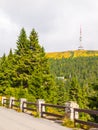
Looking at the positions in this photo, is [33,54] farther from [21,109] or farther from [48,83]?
[21,109]

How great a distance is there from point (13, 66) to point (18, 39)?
5.41 m

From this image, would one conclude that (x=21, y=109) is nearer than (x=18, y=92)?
Yes

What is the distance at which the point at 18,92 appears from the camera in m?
42.4

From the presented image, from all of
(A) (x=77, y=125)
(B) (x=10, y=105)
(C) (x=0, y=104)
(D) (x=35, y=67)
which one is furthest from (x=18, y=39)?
(A) (x=77, y=125)

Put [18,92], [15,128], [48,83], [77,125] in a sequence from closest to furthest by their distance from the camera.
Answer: [15,128]
[77,125]
[18,92]
[48,83]

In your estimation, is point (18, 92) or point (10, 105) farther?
point (18, 92)

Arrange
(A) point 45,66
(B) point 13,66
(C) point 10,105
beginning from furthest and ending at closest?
1. (B) point 13,66
2. (A) point 45,66
3. (C) point 10,105

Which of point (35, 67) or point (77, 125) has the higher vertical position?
point (35, 67)

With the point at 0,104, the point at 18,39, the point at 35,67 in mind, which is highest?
the point at 18,39

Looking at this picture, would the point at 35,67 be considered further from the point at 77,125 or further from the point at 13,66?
the point at 77,125

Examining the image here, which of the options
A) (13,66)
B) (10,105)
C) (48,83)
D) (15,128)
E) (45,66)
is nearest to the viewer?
(15,128)

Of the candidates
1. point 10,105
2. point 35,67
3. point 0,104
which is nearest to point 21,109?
point 10,105

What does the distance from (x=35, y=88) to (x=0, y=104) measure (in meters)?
7.03

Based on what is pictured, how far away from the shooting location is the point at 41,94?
4356 cm
